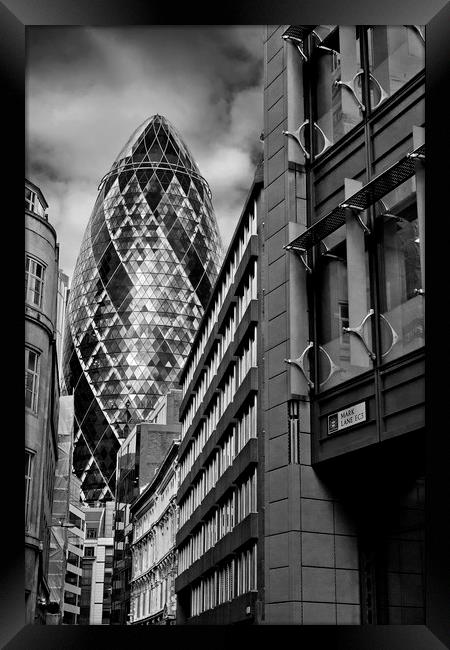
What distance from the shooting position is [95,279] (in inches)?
3516

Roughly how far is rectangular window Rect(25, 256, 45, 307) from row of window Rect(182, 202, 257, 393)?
13.6 feet

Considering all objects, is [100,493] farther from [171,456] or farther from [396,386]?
[396,386]

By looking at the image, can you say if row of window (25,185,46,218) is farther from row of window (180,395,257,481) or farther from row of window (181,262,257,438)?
row of window (180,395,257,481)

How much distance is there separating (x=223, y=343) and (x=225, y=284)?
1465 millimetres

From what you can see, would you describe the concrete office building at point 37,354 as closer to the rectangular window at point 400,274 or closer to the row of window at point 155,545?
the rectangular window at point 400,274

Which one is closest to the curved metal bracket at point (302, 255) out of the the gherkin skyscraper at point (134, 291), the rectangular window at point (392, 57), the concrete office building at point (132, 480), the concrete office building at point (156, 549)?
the rectangular window at point (392, 57)

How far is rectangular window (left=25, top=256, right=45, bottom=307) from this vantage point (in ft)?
55.7

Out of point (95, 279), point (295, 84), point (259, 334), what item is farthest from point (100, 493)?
point (295, 84)

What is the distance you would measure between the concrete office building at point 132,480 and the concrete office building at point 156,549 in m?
2.09

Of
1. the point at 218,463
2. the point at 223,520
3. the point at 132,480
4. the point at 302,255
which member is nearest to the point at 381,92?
the point at 302,255

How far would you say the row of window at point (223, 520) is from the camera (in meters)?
15.9
